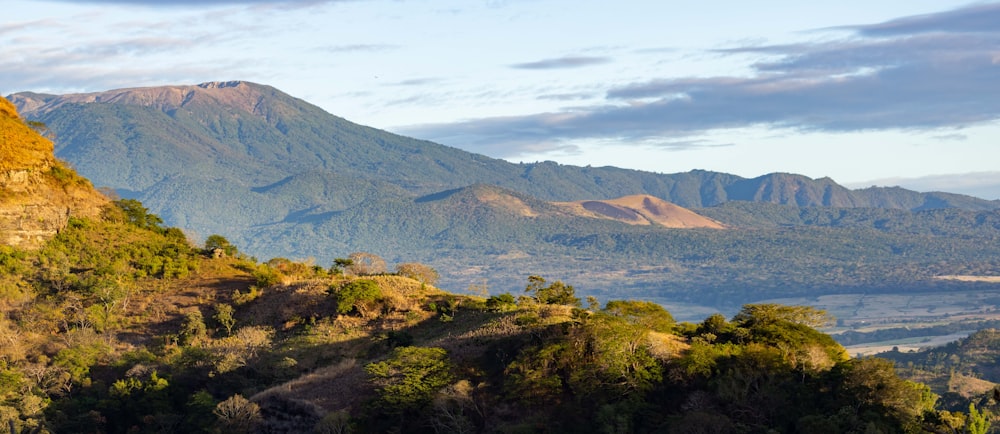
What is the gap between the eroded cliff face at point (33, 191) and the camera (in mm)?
73500

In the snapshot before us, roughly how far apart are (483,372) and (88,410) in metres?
20.8

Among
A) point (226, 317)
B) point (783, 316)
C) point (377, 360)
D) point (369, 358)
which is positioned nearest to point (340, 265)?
point (226, 317)

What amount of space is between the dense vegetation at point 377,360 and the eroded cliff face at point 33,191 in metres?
1.37

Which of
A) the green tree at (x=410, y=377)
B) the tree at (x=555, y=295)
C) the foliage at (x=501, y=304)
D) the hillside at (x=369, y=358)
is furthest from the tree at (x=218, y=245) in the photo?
the green tree at (x=410, y=377)

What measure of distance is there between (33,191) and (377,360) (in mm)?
31983

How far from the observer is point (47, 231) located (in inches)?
2931

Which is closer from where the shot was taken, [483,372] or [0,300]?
[483,372]

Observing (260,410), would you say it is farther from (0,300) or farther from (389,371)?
(0,300)

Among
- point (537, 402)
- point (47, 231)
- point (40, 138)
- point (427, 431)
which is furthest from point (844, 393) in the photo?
point (40, 138)

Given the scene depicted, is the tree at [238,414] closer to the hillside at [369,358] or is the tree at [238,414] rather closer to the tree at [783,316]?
the hillside at [369,358]

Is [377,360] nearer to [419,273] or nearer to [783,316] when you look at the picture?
[783,316]

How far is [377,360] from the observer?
187 feet

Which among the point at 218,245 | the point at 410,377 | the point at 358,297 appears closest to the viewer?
the point at 410,377

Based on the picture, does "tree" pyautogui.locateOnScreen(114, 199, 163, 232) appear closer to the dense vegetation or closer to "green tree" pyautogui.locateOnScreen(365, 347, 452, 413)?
the dense vegetation
